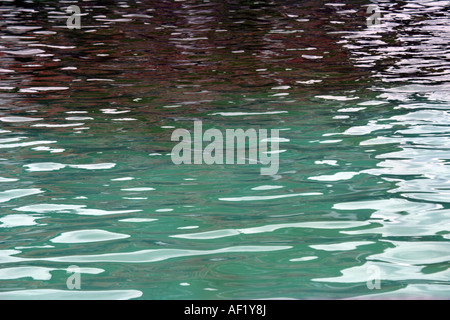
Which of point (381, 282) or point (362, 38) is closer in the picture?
point (381, 282)

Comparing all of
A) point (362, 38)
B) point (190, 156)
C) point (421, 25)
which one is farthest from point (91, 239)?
point (421, 25)

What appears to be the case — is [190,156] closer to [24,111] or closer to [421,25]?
[24,111]

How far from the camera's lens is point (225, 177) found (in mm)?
6000

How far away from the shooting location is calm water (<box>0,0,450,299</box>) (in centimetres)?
426

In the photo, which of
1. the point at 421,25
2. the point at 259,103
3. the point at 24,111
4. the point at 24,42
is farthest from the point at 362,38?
the point at 24,111

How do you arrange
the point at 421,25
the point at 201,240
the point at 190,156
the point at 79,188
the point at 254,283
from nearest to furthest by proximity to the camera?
1. the point at 254,283
2. the point at 201,240
3. the point at 79,188
4. the point at 190,156
5. the point at 421,25

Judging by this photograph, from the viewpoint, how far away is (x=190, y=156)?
21.6 ft

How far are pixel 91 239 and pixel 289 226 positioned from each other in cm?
147

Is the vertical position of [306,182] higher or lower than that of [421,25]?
lower

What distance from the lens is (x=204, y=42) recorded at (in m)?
14.0

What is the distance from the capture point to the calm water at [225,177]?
14.0 ft

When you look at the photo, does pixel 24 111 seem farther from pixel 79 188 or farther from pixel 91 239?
pixel 91 239

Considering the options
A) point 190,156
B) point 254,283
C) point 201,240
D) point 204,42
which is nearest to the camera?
point 254,283

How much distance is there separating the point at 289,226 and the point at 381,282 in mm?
987
